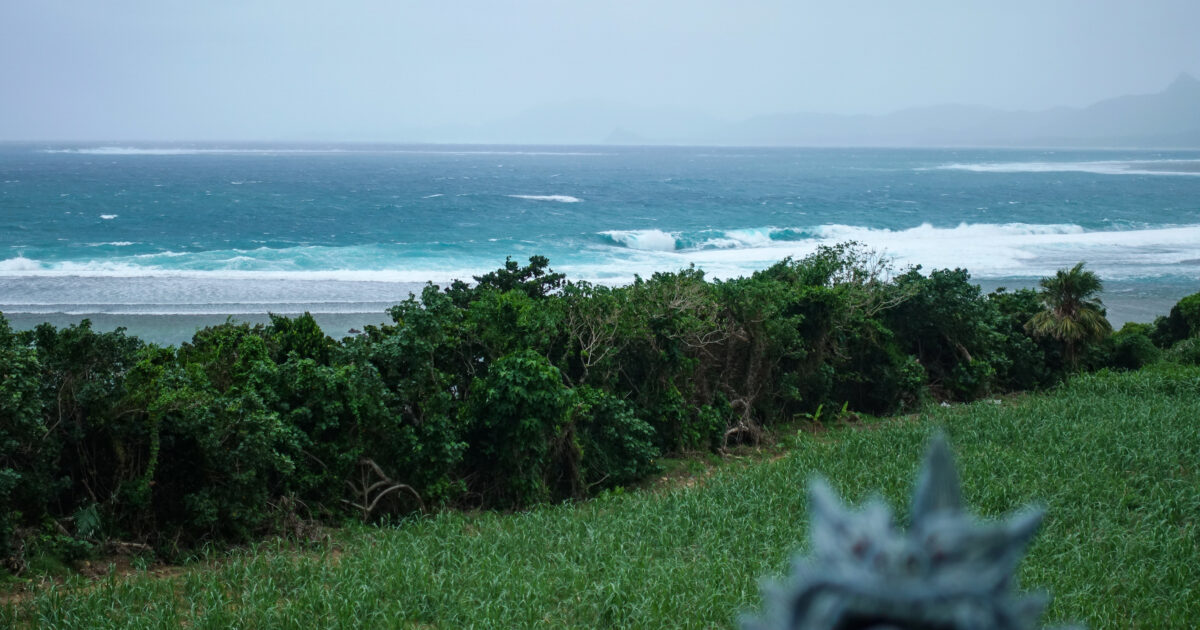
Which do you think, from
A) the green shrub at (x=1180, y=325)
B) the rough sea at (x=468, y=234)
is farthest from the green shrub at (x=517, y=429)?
the green shrub at (x=1180, y=325)

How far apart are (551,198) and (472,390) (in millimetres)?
63042

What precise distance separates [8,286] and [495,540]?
31.7m

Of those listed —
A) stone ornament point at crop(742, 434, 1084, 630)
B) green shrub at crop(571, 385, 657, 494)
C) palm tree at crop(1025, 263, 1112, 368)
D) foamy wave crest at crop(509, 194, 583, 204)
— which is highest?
stone ornament point at crop(742, 434, 1084, 630)

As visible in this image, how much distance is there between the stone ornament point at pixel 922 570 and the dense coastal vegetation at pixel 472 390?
8208 mm

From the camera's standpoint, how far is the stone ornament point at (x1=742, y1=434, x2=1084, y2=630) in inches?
34.7

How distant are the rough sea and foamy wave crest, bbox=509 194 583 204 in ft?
1.15

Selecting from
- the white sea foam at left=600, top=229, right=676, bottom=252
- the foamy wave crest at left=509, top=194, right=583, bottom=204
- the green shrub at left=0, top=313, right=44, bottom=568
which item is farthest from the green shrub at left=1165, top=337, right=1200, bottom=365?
the foamy wave crest at left=509, top=194, right=583, bottom=204

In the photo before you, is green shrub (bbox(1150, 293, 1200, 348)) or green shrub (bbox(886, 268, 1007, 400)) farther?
green shrub (bbox(1150, 293, 1200, 348))

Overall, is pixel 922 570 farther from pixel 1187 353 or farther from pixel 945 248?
pixel 945 248

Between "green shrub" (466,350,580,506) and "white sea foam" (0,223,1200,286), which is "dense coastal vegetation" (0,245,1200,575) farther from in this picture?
"white sea foam" (0,223,1200,286)

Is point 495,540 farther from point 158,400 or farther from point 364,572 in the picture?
point 158,400

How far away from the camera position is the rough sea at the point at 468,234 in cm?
3130

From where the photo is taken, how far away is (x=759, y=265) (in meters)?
40.8

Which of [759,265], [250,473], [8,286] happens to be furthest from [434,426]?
[759,265]
